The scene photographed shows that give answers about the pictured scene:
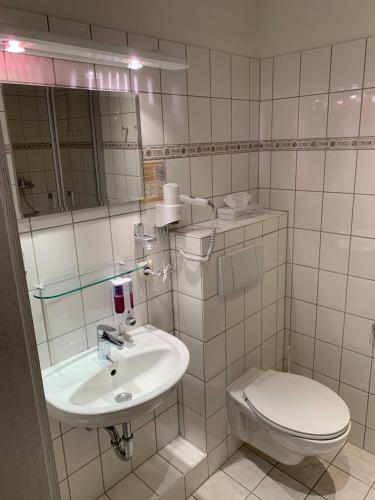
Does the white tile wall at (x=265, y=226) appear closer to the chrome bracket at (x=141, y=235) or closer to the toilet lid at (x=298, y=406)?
the chrome bracket at (x=141, y=235)

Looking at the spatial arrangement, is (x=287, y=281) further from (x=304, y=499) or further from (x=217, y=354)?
(x=304, y=499)

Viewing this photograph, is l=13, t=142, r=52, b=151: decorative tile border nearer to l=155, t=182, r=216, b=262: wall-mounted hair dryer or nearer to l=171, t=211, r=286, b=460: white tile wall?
l=155, t=182, r=216, b=262: wall-mounted hair dryer

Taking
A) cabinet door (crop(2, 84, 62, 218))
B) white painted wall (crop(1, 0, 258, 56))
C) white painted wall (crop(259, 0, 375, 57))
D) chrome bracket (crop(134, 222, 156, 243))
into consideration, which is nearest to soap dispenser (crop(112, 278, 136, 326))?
chrome bracket (crop(134, 222, 156, 243))

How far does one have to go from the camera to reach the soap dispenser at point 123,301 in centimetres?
156

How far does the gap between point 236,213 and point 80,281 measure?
2.79 feet

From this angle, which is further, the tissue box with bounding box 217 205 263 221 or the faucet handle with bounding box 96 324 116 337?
the tissue box with bounding box 217 205 263 221

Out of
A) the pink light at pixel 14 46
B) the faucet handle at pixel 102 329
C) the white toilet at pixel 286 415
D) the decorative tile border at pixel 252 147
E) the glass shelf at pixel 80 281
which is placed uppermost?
the pink light at pixel 14 46

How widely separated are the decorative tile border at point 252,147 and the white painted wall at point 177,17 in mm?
439

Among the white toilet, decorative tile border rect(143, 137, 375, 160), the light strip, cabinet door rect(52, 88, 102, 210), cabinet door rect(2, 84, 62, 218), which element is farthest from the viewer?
decorative tile border rect(143, 137, 375, 160)

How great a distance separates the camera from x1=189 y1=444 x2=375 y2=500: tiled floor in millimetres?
1839

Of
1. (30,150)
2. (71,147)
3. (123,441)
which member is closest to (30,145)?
(30,150)

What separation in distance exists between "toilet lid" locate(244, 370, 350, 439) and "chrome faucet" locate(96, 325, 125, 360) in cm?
72

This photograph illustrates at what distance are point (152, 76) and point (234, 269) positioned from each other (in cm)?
89

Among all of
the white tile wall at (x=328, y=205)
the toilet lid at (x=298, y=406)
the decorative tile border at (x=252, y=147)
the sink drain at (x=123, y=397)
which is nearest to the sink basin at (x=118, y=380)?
the sink drain at (x=123, y=397)
